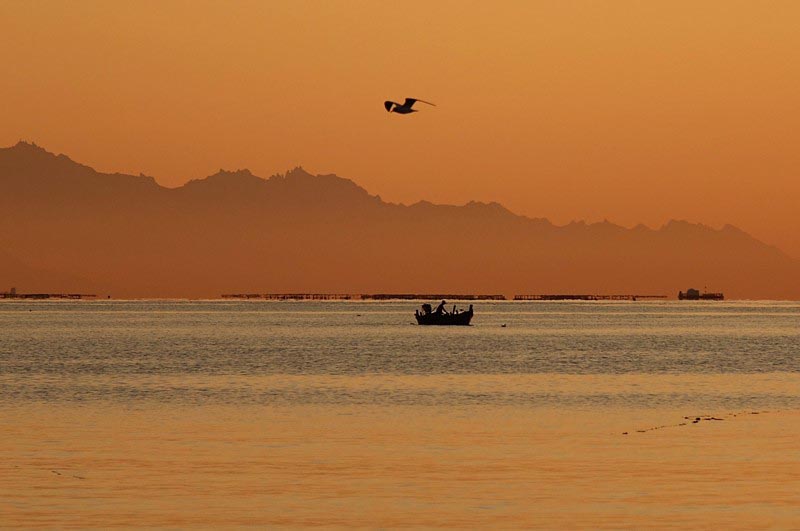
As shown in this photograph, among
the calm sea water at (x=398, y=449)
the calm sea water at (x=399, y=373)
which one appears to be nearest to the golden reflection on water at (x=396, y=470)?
the calm sea water at (x=398, y=449)

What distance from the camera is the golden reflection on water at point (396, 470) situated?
3200 centimetres

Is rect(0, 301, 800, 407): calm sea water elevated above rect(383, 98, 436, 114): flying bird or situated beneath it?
situated beneath

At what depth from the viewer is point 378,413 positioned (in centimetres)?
6028

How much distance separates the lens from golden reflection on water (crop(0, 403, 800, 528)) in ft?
105

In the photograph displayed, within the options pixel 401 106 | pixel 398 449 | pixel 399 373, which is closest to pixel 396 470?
pixel 398 449

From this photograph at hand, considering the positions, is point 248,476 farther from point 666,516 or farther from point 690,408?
point 690,408

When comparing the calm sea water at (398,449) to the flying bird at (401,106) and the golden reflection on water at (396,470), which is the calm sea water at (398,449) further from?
the flying bird at (401,106)

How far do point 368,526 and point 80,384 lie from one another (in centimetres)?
5407

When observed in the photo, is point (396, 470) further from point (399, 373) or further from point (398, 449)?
point (399, 373)

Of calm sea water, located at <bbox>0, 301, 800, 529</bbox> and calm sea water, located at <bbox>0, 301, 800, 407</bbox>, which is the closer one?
calm sea water, located at <bbox>0, 301, 800, 529</bbox>

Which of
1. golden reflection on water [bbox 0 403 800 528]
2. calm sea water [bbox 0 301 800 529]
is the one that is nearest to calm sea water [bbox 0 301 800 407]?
calm sea water [bbox 0 301 800 529]

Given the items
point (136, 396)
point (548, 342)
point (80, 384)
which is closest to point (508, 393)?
point (136, 396)

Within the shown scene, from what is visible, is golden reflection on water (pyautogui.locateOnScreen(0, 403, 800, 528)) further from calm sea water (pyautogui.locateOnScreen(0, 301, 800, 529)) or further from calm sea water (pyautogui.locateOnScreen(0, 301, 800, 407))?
calm sea water (pyautogui.locateOnScreen(0, 301, 800, 407))

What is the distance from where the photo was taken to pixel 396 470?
39750 mm
